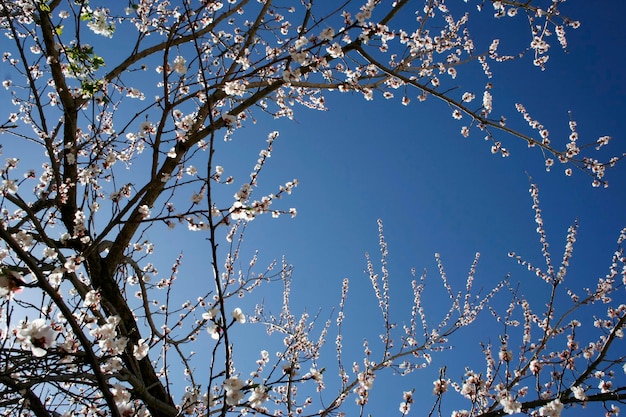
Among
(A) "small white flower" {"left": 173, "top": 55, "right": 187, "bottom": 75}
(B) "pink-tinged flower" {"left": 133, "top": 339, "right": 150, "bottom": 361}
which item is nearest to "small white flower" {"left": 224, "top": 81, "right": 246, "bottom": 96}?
(A) "small white flower" {"left": 173, "top": 55, "right": 187, "bottom": 75}

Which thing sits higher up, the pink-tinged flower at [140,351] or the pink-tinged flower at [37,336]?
the pink-tinged flower at [140,351]

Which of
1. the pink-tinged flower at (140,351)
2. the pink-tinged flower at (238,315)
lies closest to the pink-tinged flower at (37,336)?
the pink-tinged flower at (238,315)

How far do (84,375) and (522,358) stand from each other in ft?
15.7

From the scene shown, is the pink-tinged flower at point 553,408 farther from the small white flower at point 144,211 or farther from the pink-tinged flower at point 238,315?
the small white flower at point 144,211

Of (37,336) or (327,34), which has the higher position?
(327,34)

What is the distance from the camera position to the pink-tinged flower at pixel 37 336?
158 centimetres

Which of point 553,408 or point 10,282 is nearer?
point 10,282

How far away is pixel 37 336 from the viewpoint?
1598 mm

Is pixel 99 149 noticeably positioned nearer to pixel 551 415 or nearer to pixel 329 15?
pixel 329 15

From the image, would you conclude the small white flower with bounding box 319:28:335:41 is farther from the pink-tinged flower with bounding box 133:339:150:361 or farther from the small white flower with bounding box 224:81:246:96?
the pink-tinged flower with bounding box 133:339:150:361

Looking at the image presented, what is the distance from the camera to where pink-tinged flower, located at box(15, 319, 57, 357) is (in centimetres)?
158

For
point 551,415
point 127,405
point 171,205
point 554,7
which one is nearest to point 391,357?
point 551,415

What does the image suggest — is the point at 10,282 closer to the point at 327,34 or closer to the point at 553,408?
the point at 327,34

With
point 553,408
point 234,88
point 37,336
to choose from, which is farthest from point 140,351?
point 553,408
